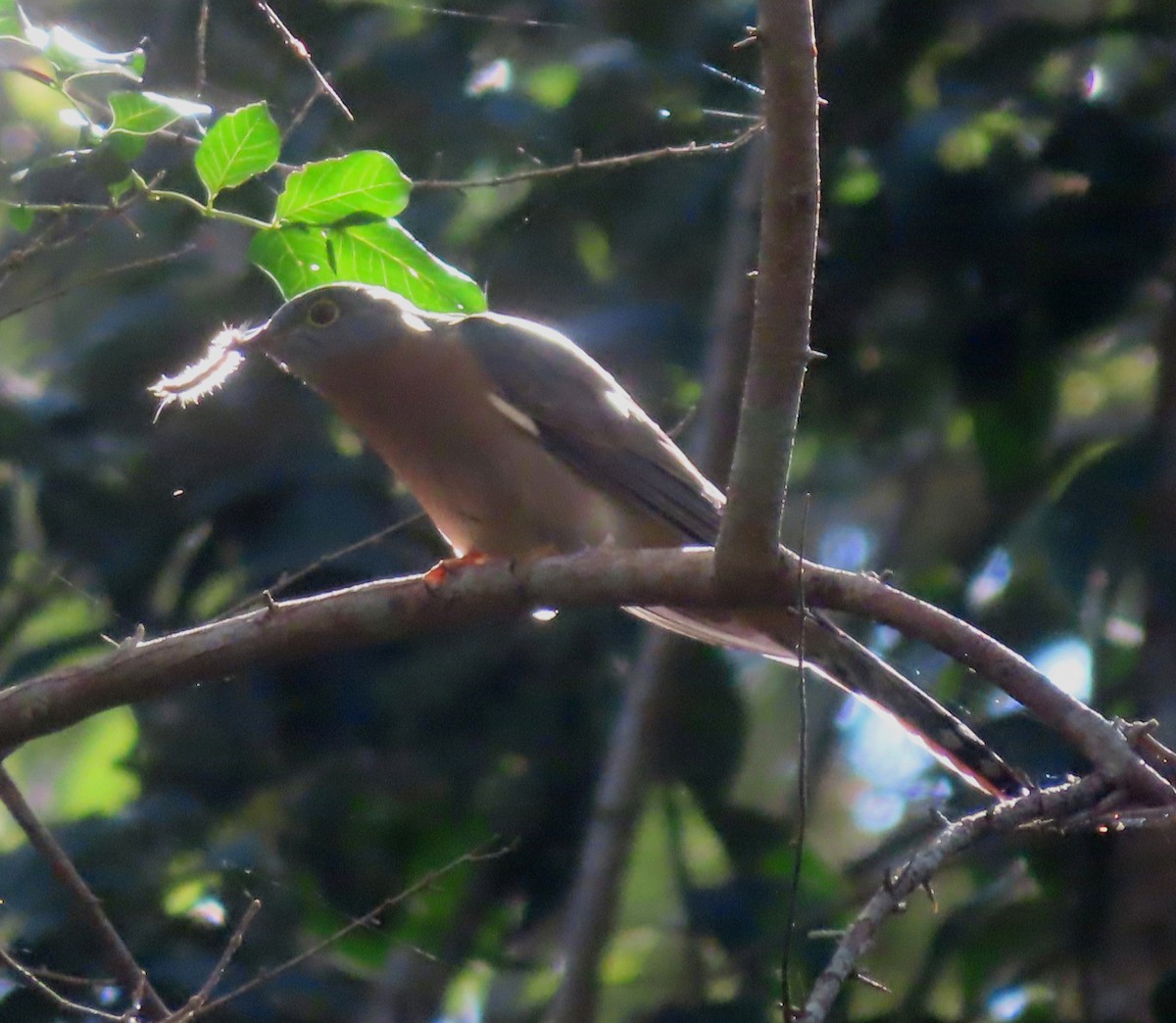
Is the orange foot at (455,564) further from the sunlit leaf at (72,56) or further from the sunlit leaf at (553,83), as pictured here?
the sunlit leaf at (553,83)

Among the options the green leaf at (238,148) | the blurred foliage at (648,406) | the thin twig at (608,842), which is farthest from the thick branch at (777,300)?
the thin twig at (608,842)

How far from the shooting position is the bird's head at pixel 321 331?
4.00 meters

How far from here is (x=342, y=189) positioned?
2.84m

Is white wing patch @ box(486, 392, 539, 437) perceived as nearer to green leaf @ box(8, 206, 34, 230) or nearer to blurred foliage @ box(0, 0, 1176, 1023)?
blurred foliage @ box(0, 0, 1176, 1023)

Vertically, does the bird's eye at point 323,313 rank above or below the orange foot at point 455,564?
above

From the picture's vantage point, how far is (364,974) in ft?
14.7

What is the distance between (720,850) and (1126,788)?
2.61 m

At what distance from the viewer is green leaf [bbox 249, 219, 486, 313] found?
2.99 m

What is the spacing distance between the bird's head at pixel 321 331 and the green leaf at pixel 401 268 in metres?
0.86

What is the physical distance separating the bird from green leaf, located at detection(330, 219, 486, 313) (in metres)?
0.58

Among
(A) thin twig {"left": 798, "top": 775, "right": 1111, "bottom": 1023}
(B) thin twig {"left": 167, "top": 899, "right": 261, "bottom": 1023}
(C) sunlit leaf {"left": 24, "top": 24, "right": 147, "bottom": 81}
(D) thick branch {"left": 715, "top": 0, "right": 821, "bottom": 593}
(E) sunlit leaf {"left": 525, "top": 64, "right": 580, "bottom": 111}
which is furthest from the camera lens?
(E) sunlit leaf {"left": 525, "top": 64, "right": 580, "bottom": 111}

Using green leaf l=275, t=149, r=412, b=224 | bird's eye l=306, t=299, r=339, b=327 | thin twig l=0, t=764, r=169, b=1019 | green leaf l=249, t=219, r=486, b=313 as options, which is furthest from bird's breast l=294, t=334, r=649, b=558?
thin twig l=0, t=764, r=169, b=1019

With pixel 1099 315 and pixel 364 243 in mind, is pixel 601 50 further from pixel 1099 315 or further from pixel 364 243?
pixel 364 243

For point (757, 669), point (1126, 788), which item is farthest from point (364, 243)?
point (757, 669)
